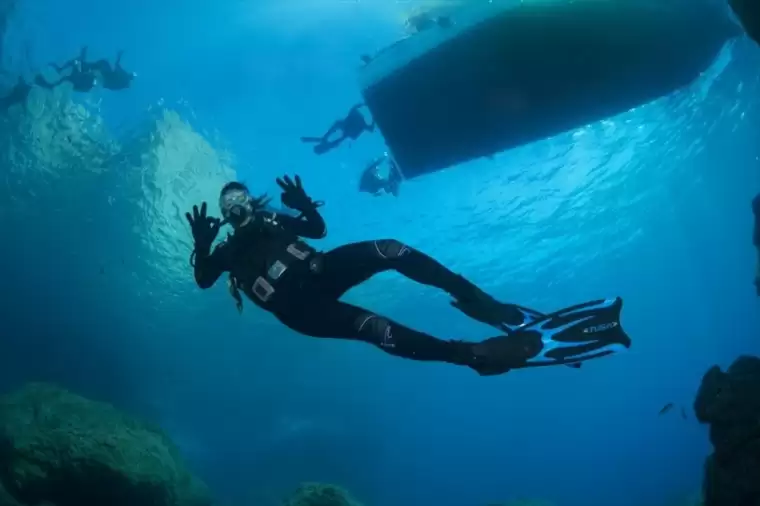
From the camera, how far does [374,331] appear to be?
15.8ft

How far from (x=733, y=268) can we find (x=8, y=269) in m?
48.7

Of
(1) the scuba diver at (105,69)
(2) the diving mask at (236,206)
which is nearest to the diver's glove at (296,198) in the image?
(2) the diving mask at (236,206)

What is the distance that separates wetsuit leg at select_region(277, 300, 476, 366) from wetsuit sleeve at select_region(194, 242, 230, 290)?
981mm

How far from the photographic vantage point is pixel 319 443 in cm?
3247

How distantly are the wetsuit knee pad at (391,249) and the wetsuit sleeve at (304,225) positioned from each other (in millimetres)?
956

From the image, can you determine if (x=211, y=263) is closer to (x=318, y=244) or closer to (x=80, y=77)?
(x=80, y=77)

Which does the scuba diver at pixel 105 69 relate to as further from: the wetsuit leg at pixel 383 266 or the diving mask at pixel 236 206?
the wetsuit leg at pixel 383 266

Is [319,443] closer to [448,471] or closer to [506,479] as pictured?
[448,471]

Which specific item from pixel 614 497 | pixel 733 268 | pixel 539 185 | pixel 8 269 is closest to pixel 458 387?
pixel 733 268

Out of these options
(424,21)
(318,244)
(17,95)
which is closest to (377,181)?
(424,21)

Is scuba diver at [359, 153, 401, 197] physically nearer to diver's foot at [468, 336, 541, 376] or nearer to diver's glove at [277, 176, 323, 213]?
diver's glove at [277, 176, 323, 213]

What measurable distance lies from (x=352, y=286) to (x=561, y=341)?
2.19m

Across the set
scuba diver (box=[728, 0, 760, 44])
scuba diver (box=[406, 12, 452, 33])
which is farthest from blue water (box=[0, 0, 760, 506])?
scuba diver (box=[728, 0, 760, 44])

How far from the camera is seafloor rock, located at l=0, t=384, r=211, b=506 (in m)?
11.1
